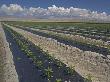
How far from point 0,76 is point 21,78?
67.4 inches

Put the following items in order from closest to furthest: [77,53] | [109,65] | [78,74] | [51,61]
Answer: [78,74] → [109,65] → [51,61] → [77,53]

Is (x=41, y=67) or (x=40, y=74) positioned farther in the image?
Result: (x=41, y=67)

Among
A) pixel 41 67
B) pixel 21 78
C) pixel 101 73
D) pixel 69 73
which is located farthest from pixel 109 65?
pixel 21 78

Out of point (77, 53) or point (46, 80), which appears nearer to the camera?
point (46, 80)

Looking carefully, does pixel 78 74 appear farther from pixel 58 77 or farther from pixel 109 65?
pixel 109 65

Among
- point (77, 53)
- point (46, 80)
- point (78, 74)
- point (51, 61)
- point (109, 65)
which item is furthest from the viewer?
point (77, 53)

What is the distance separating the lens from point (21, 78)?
80.5 feet

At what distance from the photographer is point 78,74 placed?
25141 millimetres

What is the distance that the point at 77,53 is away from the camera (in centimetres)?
3597

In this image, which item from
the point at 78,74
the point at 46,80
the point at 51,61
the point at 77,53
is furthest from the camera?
the point at 77,53

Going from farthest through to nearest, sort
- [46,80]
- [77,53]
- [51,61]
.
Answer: [77,53]
[51,61]
[46,80]

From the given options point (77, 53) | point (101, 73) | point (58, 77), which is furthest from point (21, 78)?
point (77, 53)

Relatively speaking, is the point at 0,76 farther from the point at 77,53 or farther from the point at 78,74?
the point at 77,53

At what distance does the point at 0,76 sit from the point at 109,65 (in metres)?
9.94
